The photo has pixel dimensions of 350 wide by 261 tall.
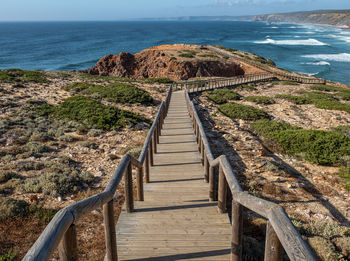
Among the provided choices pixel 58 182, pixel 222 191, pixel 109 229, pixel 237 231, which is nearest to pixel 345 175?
pixel 222 191

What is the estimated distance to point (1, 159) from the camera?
8.56 meters

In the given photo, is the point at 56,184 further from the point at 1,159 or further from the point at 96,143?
the point at 96,143

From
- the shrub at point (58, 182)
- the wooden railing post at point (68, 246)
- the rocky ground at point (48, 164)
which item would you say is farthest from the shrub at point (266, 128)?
the wooden railing post at point (68, 246)

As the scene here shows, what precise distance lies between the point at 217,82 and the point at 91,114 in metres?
18.0

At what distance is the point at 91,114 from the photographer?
1380 cm

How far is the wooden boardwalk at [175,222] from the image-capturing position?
383 cm

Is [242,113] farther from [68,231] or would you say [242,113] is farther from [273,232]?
[68,231]

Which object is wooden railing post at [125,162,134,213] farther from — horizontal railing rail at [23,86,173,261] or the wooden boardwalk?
horizontal railing rail at [23,86,173,261]

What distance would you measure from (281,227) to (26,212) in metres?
5.22

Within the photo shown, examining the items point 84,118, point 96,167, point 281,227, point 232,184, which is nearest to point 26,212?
point 96,167

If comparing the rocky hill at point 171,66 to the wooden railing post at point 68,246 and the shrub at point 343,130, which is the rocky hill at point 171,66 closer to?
the shrub at point 343,130

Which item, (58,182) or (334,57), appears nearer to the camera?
(58,182)

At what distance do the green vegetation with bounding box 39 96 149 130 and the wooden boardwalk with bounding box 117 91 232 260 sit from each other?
6311 millimetres

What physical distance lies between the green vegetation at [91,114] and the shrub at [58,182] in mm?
5031
